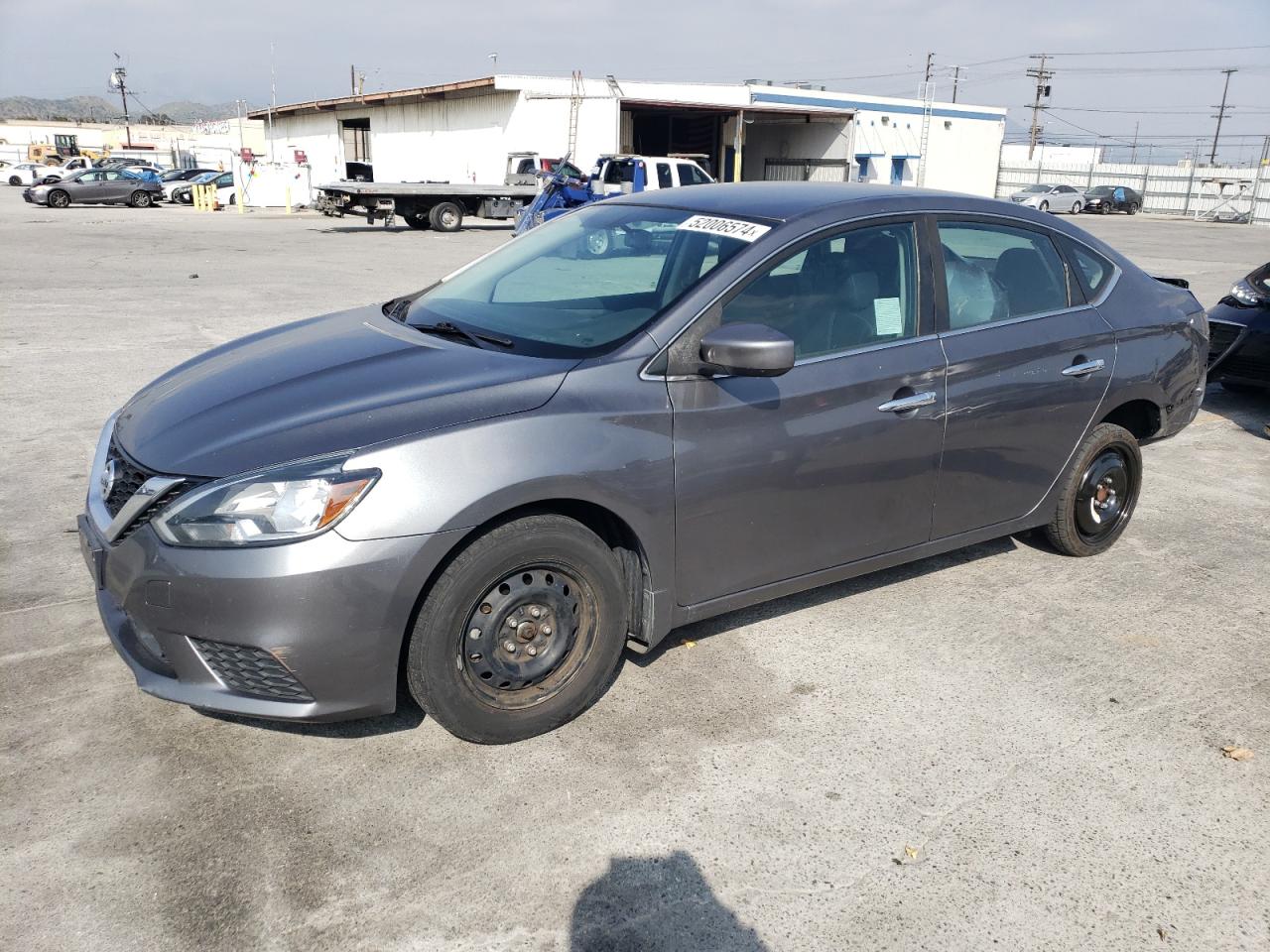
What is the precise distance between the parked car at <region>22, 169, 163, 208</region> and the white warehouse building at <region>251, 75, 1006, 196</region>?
6.29 metres

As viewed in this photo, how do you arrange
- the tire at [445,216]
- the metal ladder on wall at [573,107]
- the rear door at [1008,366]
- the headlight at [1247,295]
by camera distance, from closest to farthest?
the rear door at [1008,366], the headlight at [1247,295], the tire at [445,216], the metal ladder on wall at [573,107]

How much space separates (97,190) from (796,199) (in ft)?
130

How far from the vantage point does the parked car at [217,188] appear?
1586 inches

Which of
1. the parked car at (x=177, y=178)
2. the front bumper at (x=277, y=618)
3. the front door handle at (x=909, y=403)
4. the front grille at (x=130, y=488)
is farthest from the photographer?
the parked car at (x=177, y=178)

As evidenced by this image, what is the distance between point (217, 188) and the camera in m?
40.6

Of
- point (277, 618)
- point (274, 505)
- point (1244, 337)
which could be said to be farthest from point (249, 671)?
point (1244, 337)

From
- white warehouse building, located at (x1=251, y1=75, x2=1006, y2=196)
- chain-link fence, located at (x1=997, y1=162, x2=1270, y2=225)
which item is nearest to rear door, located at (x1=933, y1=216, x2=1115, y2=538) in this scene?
white warehouse building, located at (x1=251, y1=75, x2=1006, y2=196)

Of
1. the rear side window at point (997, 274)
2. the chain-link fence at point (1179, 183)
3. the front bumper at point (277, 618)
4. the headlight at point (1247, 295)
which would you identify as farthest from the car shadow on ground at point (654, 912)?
the chain-link fence at point (1179, 183)

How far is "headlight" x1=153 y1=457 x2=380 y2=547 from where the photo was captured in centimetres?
A: 277

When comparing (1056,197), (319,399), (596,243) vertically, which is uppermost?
(596,243)

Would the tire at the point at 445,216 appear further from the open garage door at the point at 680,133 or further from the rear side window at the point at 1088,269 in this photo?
the rear side window at the point at 1088,269

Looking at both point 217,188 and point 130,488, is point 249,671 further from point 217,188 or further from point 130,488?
point 217,188

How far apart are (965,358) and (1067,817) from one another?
1.77 meters

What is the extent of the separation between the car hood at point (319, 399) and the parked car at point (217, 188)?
1599 inches
